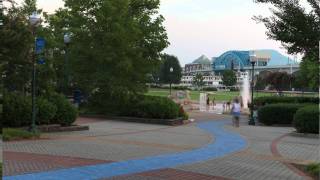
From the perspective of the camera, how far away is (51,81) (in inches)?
858

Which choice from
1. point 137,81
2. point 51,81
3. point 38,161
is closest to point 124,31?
point 137,81

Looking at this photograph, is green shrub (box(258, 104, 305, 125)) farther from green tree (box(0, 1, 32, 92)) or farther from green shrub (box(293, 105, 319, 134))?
green tree (box(0, 1, 32, 92))

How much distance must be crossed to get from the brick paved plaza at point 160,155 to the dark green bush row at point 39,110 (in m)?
1.11

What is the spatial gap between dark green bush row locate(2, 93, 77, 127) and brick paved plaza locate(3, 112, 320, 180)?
1110mm

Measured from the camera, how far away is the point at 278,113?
105 ft

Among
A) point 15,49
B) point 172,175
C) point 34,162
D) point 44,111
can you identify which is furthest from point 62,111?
point 172,175

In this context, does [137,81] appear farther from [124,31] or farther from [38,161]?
[38,161]

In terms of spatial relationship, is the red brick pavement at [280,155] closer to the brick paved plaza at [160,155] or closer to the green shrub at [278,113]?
the brick paved plaza at [160,155]

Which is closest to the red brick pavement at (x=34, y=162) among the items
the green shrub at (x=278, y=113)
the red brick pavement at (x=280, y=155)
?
the red brick pavement at (x=280, y=155)

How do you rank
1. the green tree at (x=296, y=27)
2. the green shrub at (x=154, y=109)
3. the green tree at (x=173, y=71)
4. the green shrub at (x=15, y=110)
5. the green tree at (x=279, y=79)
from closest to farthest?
the green tree at (x=296, y=27), the green shrub at (x=15, y=110), the green shrub at (x=154, y=109), the green tree at (x=279, y=79), the green tree at (x=173, y=71)

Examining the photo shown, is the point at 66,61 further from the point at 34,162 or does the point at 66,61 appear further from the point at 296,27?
the point at 296,27

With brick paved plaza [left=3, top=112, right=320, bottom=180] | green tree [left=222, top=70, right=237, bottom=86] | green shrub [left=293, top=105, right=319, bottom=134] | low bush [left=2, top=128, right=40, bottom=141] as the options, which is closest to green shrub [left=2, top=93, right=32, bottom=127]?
brick paved plaza [left=3, top=112, right=320, bottom=180]

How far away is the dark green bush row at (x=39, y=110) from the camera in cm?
1920

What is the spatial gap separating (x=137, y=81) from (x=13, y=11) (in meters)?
14.7
